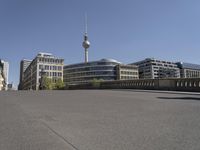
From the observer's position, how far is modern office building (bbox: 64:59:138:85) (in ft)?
494

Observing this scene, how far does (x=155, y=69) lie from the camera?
172 meters

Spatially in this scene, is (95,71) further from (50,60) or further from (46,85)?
(46,85)

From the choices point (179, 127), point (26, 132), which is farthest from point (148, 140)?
point (26, 132)

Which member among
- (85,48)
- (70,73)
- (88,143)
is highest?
(85,48)

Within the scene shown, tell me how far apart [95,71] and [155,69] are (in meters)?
48.2

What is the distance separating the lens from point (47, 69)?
144 m

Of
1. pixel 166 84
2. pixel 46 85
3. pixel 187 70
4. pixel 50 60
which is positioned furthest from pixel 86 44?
pixel 166 84

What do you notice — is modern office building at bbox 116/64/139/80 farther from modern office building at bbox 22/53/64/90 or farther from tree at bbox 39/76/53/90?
tree at bbox 39/76/53/90

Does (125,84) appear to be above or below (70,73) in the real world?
below

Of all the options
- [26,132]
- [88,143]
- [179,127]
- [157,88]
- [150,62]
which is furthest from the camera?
[150,62]

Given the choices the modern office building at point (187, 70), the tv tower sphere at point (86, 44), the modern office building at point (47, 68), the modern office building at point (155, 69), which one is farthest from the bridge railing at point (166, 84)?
the modern office building at point (187, 70)

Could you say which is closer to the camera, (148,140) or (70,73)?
(148,140)

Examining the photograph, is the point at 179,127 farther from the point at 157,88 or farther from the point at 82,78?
the point at 82,78

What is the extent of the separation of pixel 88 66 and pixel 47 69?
2589 cm
